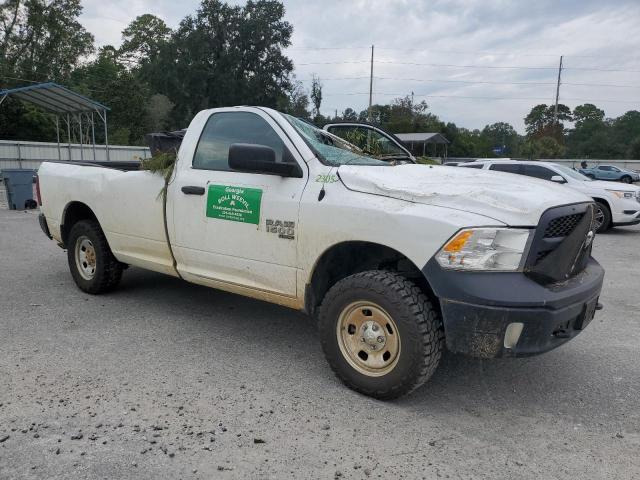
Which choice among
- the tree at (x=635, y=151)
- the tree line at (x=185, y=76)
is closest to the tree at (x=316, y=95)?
the tree line at (x=185, y=76)

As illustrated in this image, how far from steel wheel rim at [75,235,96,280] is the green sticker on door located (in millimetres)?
2098

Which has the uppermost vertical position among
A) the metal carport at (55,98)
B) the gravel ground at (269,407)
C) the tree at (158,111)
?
the tree at (158,111)

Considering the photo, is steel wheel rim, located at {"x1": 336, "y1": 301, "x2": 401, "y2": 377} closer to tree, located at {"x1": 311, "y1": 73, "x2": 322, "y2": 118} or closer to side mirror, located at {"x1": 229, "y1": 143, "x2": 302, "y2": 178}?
side mirror, located at {"x1": 229, "y1": 143, "x2": 302, "y2": 178}

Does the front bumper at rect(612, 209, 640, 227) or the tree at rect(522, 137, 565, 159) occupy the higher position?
the tree at rect(522, 137, 565, 159)

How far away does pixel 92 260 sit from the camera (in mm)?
5535

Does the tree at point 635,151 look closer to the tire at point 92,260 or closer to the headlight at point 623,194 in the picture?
the headlight at point 623,194

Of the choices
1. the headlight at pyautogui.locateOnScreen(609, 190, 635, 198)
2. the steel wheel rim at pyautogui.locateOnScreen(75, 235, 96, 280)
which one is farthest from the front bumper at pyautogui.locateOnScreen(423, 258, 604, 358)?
the headlight at pyautogui.locateOnScreen(609, 190, 635, 198)

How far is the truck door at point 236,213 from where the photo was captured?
3.71m

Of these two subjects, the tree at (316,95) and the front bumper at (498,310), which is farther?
the tree at (316,95)

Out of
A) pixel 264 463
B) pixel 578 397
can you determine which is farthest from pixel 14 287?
pixel 578 397

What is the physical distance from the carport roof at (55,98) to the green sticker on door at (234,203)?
14.7 metres

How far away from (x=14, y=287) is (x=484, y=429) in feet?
17.3

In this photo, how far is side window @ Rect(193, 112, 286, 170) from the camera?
4.03m

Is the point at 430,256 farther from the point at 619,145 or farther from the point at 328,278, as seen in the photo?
the point at 619,145
